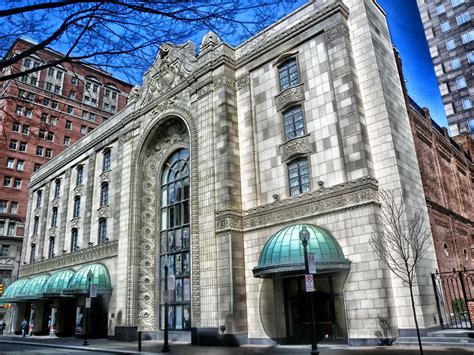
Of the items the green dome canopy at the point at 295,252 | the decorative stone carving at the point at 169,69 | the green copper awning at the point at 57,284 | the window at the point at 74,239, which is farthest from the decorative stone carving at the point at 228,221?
the window at the point at 74,239

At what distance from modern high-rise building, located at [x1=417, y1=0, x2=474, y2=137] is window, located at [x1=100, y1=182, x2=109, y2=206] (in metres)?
56.1

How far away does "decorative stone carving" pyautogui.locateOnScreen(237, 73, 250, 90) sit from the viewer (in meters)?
26.2

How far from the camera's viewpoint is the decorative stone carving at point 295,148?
2177 cm

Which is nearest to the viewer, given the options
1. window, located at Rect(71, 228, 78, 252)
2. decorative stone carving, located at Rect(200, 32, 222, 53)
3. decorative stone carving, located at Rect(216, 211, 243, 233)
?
decorative stone carving, located at Rect(216, 211, 243, 233)

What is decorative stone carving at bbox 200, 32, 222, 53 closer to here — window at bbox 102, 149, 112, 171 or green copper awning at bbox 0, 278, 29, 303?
window at bbox 102, 149, 112, 171

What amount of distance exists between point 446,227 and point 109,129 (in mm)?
28573

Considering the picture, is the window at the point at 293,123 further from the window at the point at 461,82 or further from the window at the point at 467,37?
the window at the point at 467,37

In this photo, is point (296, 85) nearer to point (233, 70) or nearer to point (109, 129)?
point (233, 70)

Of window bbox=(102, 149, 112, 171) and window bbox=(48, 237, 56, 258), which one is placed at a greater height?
window bbox=(102, 149, 112, 171)

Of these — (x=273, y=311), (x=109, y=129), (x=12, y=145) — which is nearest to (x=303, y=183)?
(x=273, y=311)

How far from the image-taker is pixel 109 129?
3697cm

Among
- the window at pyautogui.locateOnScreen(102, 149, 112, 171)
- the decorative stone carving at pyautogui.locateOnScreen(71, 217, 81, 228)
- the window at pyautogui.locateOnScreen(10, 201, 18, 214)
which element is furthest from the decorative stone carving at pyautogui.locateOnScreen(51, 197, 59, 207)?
the window at pyautogui.locateOnScreen(10, 201, 18, 214)

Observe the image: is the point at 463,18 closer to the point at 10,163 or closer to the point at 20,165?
the point at 20,165

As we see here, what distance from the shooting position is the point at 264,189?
76.6 ft
